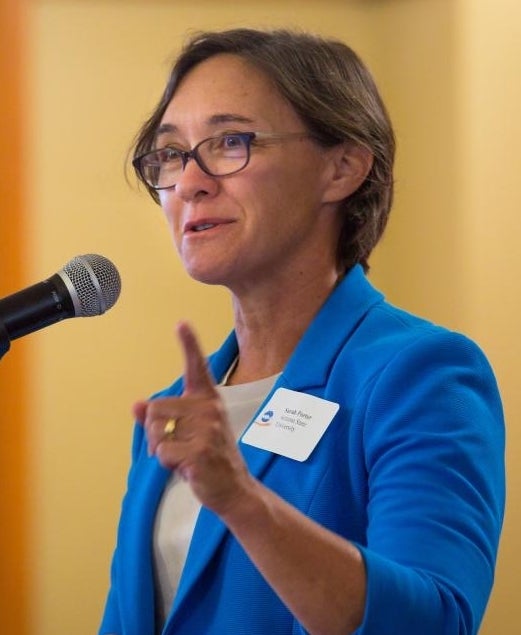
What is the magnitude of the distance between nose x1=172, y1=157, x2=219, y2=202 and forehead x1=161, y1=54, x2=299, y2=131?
8cm

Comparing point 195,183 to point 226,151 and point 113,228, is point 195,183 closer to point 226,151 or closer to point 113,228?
point 226,151

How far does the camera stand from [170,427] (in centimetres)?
85

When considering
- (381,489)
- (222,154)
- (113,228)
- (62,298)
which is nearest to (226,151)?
(222,154)

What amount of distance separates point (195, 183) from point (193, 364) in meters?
0.62

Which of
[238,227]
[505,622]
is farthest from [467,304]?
[238,227]

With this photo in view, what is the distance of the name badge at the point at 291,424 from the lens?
4.09 feet

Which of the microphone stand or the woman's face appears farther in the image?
the woman's face

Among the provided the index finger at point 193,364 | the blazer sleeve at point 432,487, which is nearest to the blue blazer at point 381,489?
the blazer sleeve at point 432,487

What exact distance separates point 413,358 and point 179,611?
46cm

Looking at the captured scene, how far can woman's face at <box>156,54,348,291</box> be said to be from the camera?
1.44 metres

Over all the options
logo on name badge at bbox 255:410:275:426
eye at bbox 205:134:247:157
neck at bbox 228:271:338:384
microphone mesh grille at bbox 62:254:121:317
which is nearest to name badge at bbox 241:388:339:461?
logo on name badge at bbox 255:410:275:426

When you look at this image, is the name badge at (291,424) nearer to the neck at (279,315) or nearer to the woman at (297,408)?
the woman at (297,408)

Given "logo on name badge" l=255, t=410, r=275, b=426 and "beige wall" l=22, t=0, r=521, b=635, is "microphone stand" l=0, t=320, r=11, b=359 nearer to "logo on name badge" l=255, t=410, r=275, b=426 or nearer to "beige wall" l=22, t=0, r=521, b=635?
"logo on name badge" l=255, t=410, r=275, b=426

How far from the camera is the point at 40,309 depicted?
1221 mm
